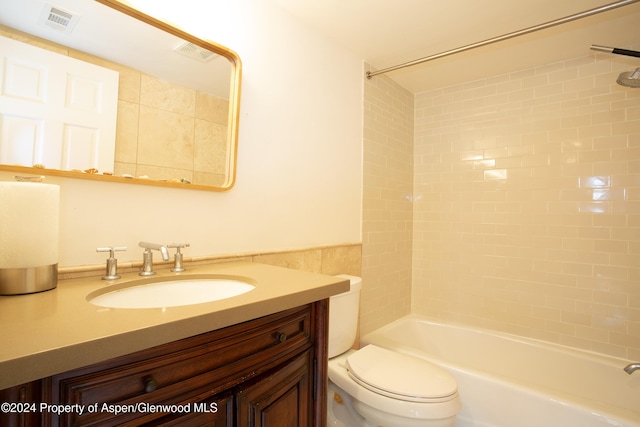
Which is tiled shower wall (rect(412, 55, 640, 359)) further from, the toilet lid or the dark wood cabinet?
the dark wood cabinet

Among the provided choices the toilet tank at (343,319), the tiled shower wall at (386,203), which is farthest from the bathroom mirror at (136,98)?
the tiled shower wall at (386,203)

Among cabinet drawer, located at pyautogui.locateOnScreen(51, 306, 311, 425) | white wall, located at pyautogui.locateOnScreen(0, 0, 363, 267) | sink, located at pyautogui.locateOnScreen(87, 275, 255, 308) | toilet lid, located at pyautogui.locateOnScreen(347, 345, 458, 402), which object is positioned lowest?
toilet lid, located at pyautogui.locateOnScreen(347, 345, 458, 402)

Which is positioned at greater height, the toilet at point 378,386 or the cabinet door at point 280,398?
the cabinet door at point 280,398

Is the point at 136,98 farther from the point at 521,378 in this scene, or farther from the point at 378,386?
the point at 521,378

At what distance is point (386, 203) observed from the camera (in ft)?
7.75

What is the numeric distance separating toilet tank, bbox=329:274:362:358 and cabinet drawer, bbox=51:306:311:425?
27.0 inches

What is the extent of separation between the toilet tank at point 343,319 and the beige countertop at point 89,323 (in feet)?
2.22

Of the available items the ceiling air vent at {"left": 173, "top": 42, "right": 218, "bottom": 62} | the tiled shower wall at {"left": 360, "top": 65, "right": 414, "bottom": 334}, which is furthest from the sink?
the tiled shower wall at {"left": 360, "top": 65, "right": 414, "bottom": 334}

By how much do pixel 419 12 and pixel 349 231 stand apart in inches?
49.6

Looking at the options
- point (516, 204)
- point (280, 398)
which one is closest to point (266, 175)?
point (280, 398)

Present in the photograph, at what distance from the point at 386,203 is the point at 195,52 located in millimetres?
1594

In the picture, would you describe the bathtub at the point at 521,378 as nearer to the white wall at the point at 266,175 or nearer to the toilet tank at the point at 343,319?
the toilet tank at the point at 343,319

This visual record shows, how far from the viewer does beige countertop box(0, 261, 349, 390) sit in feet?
1.53

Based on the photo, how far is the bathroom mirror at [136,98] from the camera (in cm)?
89
